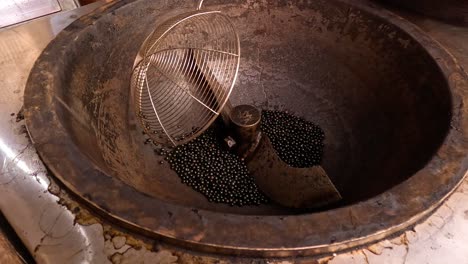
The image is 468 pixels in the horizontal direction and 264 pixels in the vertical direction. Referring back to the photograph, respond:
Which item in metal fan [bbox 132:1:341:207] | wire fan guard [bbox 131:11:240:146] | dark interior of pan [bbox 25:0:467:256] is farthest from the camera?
wire fan guard [bbox 131:11:240:146]

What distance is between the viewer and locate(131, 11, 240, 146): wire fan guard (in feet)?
4.89

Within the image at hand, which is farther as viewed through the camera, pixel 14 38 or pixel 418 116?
pixel 14 38

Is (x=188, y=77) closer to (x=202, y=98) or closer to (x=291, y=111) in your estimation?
(x=202, y=98)

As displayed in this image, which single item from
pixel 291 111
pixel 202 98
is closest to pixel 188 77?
pixel 202 98

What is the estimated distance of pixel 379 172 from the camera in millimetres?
1154

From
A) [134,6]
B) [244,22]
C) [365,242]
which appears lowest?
[365,242]

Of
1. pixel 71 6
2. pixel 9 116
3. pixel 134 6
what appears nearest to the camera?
pixel 9 116

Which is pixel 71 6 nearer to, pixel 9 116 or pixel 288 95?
pixel 9 116

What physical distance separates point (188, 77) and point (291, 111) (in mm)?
484

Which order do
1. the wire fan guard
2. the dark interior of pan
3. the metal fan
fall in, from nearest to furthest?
1. the dark interior of pan
2. the metal fan
3. the wire fan guard

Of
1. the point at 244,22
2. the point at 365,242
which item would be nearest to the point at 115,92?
the point at 244,22

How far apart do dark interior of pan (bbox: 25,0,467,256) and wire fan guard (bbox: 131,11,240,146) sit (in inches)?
2.9

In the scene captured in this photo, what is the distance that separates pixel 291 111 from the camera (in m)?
1.62

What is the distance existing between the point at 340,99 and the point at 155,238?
3.27ft
